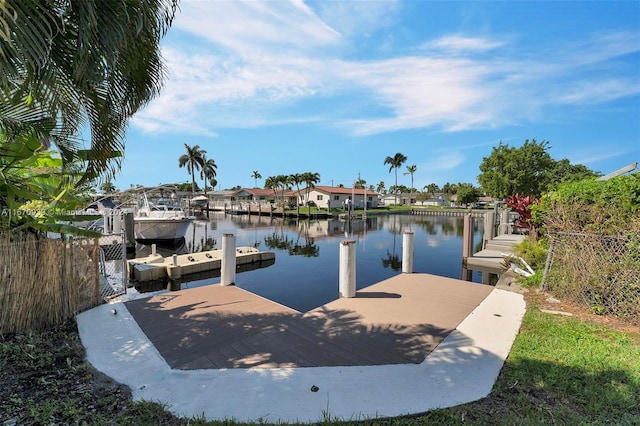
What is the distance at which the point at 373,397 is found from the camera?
120 inches

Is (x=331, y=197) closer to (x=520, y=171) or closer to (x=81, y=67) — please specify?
(x=520, y=171)

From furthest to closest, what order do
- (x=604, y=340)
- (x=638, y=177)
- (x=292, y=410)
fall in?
(x=638, y=177) → (x=604, y=340) → (x=292, y=410)

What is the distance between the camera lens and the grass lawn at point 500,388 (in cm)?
268

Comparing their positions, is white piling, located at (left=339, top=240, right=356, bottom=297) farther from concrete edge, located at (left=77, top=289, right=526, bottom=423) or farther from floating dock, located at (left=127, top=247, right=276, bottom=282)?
floating dock, located at (left=127, top=247, right=276, bottom=282)

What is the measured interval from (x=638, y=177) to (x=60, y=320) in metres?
9.95

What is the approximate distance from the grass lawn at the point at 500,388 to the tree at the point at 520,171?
92.4 ft

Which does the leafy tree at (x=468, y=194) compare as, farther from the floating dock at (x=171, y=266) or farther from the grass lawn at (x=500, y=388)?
the grass lawn at (x=500, y=388)

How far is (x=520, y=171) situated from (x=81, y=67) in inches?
1299

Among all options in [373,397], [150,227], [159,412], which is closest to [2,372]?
[159,412]

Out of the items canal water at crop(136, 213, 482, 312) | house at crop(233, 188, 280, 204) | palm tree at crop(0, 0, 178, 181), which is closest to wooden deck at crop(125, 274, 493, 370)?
palm tree at crop(0, 0, 178, 181)

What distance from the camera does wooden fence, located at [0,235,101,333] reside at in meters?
4.45

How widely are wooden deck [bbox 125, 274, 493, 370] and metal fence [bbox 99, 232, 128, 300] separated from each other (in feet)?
3.71

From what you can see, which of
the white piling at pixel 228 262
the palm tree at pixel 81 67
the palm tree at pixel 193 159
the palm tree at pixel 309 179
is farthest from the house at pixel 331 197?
the palm tree at pixel 81 67

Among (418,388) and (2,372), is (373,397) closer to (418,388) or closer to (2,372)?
(418,388)
